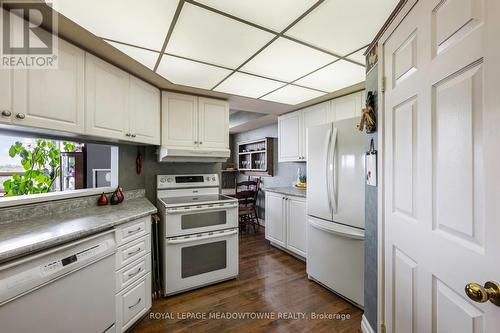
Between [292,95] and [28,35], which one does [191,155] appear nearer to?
[292,95]

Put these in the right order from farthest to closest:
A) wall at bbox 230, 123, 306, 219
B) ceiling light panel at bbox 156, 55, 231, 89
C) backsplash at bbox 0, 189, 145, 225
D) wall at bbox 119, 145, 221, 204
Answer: wall at bbox 230, 123, 306, 219
wall at bbox 119, 145, 221, 204
ceiling light panel at bbox 156, 55, 231, 89
backsplash at bbox 0, 189, 145, 225

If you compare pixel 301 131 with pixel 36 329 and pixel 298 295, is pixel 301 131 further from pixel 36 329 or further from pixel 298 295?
pixel 36 329

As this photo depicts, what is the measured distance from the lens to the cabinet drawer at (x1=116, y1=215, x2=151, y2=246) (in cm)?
161

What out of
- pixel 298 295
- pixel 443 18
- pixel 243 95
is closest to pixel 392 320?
pixel 298 295

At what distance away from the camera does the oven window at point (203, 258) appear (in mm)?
2293

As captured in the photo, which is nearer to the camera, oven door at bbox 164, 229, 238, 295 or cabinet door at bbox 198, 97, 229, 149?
oven door at bbox 164, 229, 238, 295

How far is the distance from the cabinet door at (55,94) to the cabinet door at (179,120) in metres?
0.96

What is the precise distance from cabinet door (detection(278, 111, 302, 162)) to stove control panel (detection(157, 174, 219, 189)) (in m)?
1.30

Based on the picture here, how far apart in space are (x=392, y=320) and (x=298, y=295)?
3.64 feet

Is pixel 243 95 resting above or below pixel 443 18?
above

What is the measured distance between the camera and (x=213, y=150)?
2.84 metres

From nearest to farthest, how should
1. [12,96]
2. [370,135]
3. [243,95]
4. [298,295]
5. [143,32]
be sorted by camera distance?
[12,96] < [143,32] < [370,135] < [298,295] < [243,95]

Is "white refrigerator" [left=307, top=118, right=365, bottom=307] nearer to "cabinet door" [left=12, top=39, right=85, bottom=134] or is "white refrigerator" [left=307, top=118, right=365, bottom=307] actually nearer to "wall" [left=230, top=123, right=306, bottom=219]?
"wall" [left=230, top=123, right=306, bottom=219]

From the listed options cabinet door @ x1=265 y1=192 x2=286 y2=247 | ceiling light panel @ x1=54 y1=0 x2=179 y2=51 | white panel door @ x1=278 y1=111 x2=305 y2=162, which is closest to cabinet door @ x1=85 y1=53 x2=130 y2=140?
ceiling light panel @ x1=54 y1=0 x2=179 y2=51
